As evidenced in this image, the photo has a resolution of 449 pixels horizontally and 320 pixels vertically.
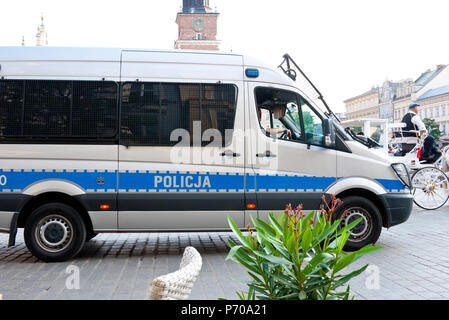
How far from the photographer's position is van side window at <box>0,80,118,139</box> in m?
6.99

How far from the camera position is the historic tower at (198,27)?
106m

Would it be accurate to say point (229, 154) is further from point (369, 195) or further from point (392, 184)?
point (392, 184)

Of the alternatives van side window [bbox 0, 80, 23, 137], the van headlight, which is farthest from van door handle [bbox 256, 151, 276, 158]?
van side window [bbox 0, 80, 23, 137]

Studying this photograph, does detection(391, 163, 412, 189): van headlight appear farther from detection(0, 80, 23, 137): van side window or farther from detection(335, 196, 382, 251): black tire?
detection(0, 80, 23, 137): van side window

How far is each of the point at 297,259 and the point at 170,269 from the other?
464 cm

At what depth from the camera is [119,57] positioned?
7180mm

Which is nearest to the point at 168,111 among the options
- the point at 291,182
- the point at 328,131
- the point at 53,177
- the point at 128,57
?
the point at 128,57

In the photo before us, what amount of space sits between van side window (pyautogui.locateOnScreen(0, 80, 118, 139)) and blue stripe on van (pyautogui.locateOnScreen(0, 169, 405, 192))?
21.1 inches

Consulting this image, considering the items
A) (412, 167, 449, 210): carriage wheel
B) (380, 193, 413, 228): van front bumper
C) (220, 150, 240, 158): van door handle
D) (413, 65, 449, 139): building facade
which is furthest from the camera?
(413, 65, 449, 139): building facade

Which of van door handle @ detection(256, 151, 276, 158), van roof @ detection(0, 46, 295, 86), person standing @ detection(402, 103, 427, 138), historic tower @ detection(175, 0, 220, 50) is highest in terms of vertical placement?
historic tower @ detection(175, 0, 220, 50)

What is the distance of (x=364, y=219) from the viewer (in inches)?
294

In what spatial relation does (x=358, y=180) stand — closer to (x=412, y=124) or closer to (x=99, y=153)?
(x=99, y=153)
